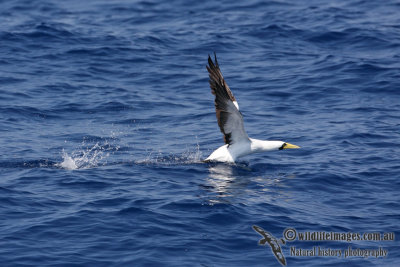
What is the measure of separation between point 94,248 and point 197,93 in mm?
10151

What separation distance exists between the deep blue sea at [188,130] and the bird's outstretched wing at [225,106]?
2.74ft

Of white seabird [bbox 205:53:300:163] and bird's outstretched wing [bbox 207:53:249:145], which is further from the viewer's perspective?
white seabird [bbox 205:53:300:163]

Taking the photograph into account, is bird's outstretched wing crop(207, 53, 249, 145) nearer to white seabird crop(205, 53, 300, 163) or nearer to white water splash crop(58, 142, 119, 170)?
white seabird crop(205, 53, 300, 163)

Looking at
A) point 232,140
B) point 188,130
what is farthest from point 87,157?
point 232,140

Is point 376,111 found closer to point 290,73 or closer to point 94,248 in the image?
point 290,73

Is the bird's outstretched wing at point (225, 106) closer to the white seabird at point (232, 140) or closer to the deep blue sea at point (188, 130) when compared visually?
the white seabird at point (232, 140)

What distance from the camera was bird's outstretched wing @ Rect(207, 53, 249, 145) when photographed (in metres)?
13.2

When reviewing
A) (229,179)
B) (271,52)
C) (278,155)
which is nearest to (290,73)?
(271,52)

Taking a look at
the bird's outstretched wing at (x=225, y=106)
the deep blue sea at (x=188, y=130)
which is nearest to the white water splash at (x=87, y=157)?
the deep blue sea at (x=188, y=130)

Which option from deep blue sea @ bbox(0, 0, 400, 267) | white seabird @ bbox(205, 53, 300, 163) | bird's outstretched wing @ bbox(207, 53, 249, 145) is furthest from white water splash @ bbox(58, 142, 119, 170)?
bird's outstretched wing @ bbox(207, 53, 249, 145)

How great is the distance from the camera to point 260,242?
384 inches

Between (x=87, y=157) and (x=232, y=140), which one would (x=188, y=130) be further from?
(x=87, y=157)

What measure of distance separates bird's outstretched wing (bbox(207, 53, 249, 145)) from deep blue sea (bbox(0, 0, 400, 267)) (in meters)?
0.83

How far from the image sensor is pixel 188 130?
1617 cm
